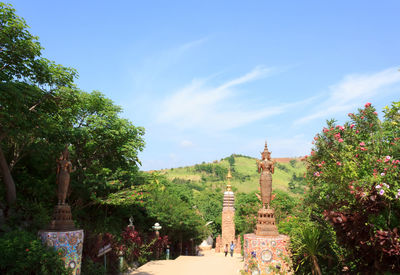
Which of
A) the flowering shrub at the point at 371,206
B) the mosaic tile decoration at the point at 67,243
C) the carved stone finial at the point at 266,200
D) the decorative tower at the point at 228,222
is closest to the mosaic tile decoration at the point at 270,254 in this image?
the carved stone finial at the point at 266,200

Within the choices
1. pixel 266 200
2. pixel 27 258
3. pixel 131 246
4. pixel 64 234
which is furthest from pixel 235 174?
pixel 27 258

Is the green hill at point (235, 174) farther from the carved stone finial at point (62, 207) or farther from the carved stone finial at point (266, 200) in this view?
the carved stone finial at point (62, 207)

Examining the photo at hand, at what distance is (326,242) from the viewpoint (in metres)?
10.0

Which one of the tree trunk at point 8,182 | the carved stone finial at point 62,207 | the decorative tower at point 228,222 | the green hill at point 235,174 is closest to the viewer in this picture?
the carved stone finial at point 62,207

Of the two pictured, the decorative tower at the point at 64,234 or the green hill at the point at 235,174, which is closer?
the decorative tower at the point at 64,234

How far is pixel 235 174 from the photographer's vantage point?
108875 millimetres

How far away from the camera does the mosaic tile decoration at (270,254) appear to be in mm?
10508

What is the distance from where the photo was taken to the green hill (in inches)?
3760

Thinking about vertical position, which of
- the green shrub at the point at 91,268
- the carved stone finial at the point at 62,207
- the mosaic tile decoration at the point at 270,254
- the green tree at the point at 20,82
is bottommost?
the green shrub at the point at 91,268

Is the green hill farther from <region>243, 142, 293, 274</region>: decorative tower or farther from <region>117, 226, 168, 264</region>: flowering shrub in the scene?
<region>243, 142, 293, 274</region>: decorative tower

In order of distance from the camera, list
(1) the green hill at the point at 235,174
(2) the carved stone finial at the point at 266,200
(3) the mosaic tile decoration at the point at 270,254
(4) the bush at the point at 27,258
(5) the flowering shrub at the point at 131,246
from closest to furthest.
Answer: (4) the bush at the point at 27,258
(3) the mosaic tile decoration at the point at 270,254
(2) the carved stone finial at the point at 266,200
(5) the flowering shrub at the point at 131,246
(1) the green hill at the point at 235,174

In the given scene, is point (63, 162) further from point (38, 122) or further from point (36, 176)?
point (36, 176)

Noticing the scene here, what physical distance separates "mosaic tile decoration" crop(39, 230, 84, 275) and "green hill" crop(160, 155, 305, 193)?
7650 centimetres

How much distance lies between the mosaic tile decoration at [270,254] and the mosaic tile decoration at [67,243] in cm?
574
